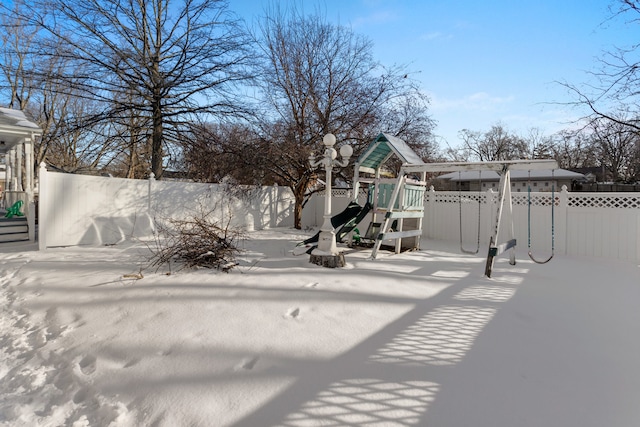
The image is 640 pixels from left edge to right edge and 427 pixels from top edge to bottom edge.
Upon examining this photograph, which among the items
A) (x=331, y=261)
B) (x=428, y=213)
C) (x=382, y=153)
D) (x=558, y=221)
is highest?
(x=382, y=153)

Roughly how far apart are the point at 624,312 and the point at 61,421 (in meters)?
4.95

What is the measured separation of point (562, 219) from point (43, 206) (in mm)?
10733

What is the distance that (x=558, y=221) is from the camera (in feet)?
24.2

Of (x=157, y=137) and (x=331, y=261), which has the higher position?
(x=157, y=137)

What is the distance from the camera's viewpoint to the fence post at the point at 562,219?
23.8 ft

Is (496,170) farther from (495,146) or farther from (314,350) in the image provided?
(495,146)

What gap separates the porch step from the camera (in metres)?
7.39

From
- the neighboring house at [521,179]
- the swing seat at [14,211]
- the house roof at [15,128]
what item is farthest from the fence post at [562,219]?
the swing seat at [14,211]

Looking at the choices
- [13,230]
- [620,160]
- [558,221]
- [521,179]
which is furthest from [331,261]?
[620,160]

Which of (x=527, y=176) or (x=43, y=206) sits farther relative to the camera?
(x=527, y=176)

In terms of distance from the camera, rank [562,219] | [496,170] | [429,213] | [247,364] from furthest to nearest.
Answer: [429,213] → [562,219] → [496,170] → [247,364]

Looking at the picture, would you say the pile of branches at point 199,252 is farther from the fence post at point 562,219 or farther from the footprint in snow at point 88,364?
the fence post at point 562,219

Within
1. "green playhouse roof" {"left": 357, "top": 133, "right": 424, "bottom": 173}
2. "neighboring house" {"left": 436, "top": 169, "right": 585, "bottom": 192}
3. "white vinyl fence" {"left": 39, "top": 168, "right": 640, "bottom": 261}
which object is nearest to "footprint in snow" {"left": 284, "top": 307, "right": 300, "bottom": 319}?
"white vinyl fence" {"left": 39, "top": 168, "right": 640, "bottom": 261}

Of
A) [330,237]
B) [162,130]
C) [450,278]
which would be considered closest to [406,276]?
[450,278]
